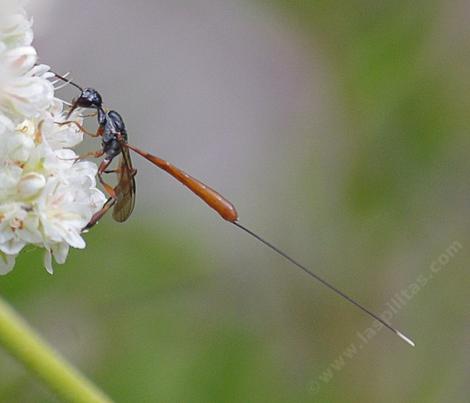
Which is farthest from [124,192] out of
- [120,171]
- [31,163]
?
[31,163]

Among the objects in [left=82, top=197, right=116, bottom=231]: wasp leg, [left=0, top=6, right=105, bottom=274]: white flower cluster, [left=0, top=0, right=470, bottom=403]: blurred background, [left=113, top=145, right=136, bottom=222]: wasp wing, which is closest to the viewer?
[left=0, top=6, right=105, bottom=274]: white flower cluster

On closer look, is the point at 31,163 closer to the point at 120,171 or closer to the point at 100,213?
the point at 100,213

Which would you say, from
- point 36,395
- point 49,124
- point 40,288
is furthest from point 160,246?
point 49,124

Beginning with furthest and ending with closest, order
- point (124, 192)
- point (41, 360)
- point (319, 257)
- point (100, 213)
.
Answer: point (319, 257) → point (124, 192) → point (100, 213) → point (41, 360)

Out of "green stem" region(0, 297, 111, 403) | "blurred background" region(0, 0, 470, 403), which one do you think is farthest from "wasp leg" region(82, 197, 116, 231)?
"blurred background" region(0, 0, 470, 403)

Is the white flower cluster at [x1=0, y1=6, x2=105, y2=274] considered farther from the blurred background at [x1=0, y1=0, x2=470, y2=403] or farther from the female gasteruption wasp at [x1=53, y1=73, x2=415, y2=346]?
the blurred background at [x1=0, y1=0, x2=470, y2=403]

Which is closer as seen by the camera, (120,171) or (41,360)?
(41,360)
